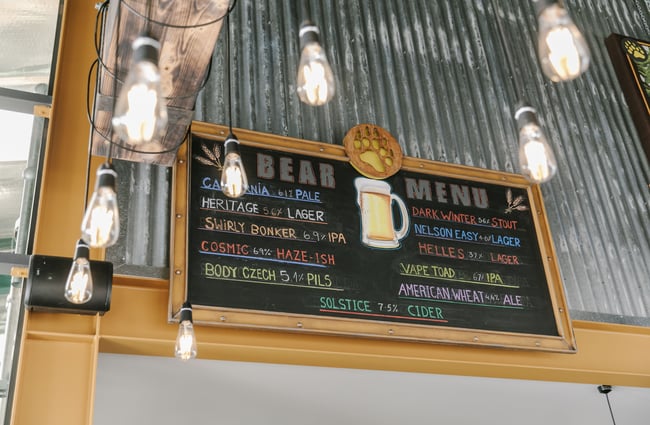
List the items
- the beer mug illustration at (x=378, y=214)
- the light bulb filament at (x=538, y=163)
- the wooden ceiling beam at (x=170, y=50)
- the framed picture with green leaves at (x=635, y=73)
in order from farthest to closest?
the framed picture with green leaves at (x=635, y=73)
the beer mug illustration at (x=378, y=214)
the wooden ceiling beam at (x=170, y=50)
the light bulb filament at (x=538, y=163)

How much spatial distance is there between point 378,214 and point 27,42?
237cm

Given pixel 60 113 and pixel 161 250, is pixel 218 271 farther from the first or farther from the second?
pixel 60 113

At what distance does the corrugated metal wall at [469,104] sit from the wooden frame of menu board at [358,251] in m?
0.27

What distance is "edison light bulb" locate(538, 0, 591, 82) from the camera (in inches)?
86.5

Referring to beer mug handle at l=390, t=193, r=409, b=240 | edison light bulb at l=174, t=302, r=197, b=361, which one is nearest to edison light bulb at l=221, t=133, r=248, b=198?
edison light bulb at l=174, t=302, r=197, b=361

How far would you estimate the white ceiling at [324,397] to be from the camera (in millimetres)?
4457

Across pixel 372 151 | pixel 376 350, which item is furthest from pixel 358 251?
pixel 372 151

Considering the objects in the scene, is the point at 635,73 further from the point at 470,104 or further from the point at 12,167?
the point at 12,167

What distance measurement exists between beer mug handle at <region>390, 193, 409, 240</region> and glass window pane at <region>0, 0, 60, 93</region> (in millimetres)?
2204

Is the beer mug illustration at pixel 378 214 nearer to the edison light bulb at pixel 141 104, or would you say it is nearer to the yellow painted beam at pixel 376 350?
the yellow painted beam at pixel 376 350

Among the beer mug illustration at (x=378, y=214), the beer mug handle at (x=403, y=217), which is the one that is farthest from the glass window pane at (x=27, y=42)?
the beer mug handle at (x=403, y=217)

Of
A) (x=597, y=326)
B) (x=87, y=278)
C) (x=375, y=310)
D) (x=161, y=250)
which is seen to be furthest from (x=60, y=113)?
(x=597, y=326)

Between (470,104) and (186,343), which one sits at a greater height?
(470,104)

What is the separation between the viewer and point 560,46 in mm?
2207
